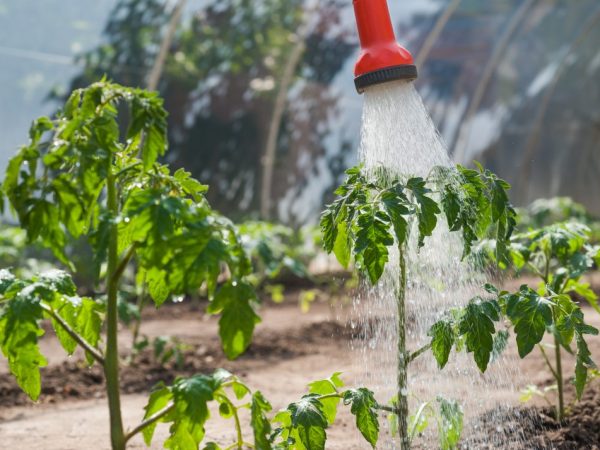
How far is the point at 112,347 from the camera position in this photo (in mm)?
1648

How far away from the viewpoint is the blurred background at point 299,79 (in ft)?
23.8

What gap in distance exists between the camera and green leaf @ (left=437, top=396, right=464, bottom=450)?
2049 millimetres

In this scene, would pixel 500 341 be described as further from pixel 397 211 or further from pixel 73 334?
pixel 73 334

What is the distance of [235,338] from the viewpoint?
4.92 feet

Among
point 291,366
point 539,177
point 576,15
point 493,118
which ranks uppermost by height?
point 576,15

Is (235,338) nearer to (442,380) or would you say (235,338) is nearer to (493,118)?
(442,380)

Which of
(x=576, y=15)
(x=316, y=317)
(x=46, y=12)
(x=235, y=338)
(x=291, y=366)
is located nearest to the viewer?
(x=235, y=338)

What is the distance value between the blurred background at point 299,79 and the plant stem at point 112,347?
222 inches

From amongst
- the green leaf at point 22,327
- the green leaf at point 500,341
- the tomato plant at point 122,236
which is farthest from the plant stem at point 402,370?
the green leaf at point 22,327

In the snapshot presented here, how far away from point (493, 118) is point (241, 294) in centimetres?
1030

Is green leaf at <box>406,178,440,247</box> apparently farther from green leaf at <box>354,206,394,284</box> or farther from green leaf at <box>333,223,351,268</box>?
green leaf at <box>333,223,351,268</box>

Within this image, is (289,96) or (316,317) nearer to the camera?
(316,317)

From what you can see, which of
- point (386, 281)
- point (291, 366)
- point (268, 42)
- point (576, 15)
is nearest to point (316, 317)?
point (291, 366)

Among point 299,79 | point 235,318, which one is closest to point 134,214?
point 235,318
